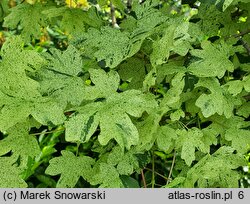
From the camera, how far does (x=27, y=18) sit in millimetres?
1691

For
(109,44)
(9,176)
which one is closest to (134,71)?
(109,44)

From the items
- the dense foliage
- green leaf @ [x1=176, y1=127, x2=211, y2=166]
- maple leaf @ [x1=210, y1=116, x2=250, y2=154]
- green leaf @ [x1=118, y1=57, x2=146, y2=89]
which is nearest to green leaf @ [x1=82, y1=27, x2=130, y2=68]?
the dense foliage

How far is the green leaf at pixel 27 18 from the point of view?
1.67 metres

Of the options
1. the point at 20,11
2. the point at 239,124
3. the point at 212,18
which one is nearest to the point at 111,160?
the point at 239,124

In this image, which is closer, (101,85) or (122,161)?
(101,85)

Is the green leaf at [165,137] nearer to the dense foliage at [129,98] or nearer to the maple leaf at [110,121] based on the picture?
the dense foliage at [129,98]

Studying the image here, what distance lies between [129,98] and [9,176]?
348 mm

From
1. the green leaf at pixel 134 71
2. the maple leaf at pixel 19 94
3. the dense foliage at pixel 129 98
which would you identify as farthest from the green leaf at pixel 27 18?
the maple leaf at pixel 19 94

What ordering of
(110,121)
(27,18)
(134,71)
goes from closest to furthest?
(110,121) < (134,71) < (27,18)

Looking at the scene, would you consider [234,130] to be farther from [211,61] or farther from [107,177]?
[107,177]

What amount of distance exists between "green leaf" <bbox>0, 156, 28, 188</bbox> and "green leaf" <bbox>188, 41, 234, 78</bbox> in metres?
0.52

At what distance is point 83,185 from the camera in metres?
2.97

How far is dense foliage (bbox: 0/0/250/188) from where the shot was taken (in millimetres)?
1060
